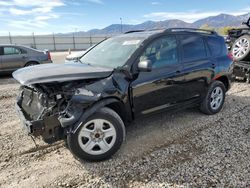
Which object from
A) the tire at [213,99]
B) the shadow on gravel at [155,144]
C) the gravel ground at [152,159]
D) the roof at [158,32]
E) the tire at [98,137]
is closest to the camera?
the gravel ground at [152,159]

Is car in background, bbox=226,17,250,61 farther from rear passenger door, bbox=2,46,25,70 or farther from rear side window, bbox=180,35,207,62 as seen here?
rear passenger door, bbox=2,46,25,70

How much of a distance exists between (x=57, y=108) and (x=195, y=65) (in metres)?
2.75

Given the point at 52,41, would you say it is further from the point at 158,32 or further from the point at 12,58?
the point at 158,32

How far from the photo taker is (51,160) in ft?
12.4

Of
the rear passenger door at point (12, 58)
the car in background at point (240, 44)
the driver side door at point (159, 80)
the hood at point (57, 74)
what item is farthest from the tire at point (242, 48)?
the rear passenger door at point (12, 58)

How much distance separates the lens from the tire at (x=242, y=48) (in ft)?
27.4

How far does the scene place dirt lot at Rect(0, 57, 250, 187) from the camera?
10.8 ft

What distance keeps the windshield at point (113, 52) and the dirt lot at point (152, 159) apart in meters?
1.32

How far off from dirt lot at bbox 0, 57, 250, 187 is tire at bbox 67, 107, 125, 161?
0.49ft

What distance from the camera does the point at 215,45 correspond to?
5562 mm

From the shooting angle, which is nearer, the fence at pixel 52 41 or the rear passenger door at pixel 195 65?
the rear passenger door at pixel 195 65

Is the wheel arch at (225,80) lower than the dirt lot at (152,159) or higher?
higher

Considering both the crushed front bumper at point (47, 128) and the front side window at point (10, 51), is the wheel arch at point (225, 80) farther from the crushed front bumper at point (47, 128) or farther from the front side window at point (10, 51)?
the front side window at point (10, 51)

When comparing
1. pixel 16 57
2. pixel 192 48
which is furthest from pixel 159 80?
pixel 16 57
